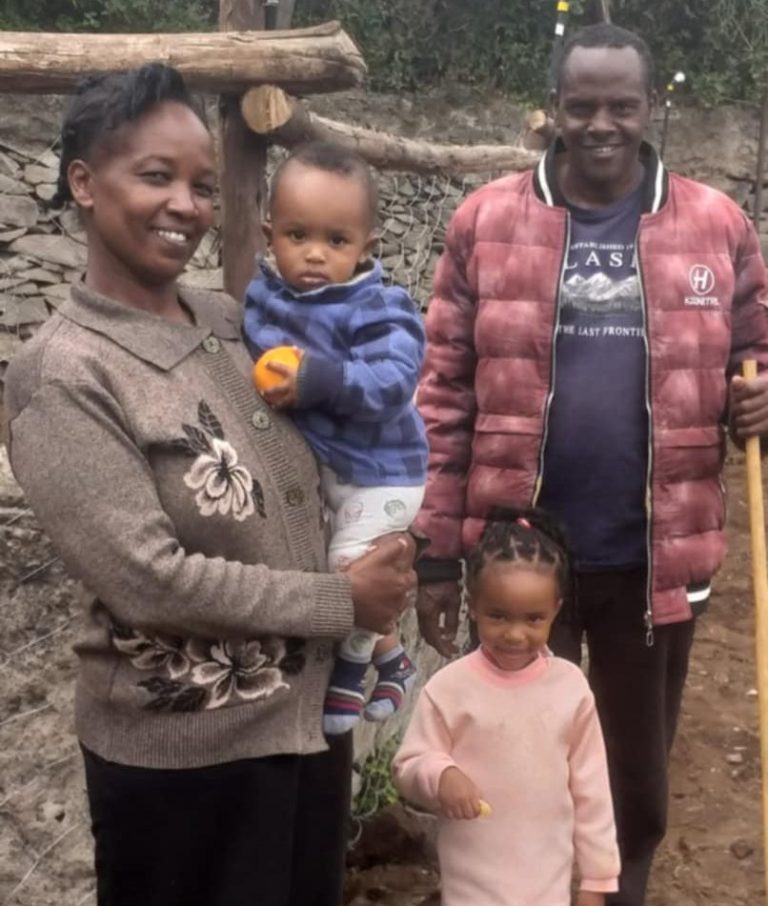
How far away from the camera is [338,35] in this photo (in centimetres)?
254

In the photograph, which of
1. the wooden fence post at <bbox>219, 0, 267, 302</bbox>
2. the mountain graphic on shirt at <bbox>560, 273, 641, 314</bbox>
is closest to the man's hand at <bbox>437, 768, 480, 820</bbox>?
the mountain graphic on shirt at <bbox>560, 273, 641, 314</bbox>

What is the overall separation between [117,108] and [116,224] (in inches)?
6.1

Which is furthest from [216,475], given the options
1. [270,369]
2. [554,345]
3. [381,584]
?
[554,345]

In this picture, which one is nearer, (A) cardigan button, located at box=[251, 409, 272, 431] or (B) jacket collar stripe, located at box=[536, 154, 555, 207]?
(A) cardigan button, located at box=[251, 409, 272, 431]

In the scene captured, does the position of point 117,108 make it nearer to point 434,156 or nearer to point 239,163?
point 239,163

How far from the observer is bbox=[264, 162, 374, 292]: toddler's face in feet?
6.26

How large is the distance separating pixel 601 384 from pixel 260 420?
0.97m

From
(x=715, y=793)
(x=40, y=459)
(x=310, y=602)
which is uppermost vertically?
(x=40, y=459)

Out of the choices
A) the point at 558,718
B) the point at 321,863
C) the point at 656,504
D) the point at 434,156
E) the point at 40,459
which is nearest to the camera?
the point at 40,459

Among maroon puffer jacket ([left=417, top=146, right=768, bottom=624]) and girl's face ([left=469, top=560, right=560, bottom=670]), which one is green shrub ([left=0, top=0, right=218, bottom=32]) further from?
girl's face ([left=469, top=560, right=560, bottom=670])

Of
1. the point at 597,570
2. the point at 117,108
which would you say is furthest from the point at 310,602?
the point at 597,570

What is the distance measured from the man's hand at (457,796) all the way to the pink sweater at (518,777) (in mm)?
62

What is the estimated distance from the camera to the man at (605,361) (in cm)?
248

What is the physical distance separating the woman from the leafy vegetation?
1021cm
